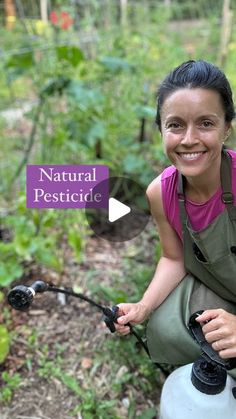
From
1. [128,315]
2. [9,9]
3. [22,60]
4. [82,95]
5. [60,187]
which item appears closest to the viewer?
[128,315]

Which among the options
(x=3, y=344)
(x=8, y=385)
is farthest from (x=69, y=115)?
(x=8, y=385)

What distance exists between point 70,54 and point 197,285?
4.09 ft

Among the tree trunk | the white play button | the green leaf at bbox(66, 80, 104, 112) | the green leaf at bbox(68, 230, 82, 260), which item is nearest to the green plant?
the green leaf at bbox(68, 230, 82, 260)

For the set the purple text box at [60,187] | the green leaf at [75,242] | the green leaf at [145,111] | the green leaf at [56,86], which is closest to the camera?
the purple text box at [60,187]

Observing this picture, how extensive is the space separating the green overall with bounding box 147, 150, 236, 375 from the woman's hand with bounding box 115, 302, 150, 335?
10 centimetres

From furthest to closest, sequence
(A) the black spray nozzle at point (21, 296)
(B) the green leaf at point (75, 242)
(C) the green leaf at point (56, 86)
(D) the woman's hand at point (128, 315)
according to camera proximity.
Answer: (C) the green leaf at point (56, 86) → (B) the green leaf at point (75, 242) → (D) the woman's hand at point (128, 315) → (A) the black spray nozzle at point (21, 296)

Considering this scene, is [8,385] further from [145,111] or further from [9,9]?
[9,9]

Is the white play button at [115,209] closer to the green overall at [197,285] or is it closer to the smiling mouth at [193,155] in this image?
the green overall at [197,285]

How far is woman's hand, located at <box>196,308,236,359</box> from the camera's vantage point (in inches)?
37.1

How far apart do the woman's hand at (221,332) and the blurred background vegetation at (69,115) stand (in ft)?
2.44

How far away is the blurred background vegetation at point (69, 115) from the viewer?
1.87 metres

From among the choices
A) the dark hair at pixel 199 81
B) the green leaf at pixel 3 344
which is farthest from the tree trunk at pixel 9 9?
the dark hair at pixel 199 81

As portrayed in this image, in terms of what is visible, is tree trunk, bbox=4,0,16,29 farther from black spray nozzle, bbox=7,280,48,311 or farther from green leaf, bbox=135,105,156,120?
black spray nozzle, bbox=7,280,48,311

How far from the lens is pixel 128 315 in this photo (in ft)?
3.71
